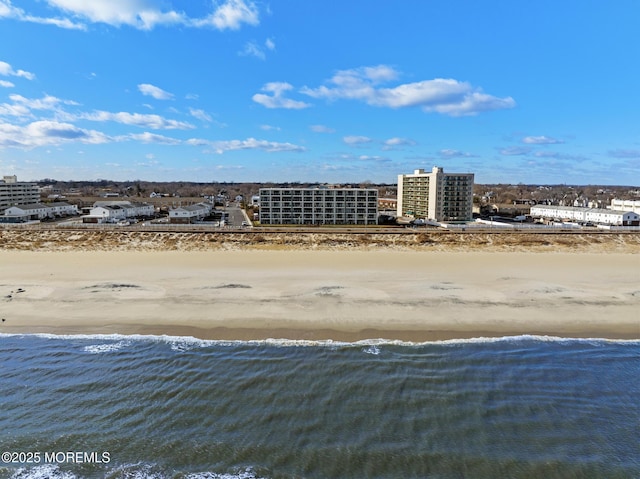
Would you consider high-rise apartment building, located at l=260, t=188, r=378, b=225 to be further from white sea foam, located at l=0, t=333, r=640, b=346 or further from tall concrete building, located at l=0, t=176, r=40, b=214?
tall concrete building, located at l=0, t=176, r=40, b=214

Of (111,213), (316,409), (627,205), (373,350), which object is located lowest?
(316,409)

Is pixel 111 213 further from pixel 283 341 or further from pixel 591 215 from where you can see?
pixel 591 215

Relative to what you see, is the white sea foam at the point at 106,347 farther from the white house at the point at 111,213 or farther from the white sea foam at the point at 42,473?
the white house at the point at 111,213

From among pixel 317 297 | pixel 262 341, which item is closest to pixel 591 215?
pixel 317 297

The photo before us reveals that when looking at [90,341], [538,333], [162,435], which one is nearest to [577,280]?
[538,333]

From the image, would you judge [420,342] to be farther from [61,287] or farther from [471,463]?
[61,287]

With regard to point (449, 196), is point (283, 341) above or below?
below

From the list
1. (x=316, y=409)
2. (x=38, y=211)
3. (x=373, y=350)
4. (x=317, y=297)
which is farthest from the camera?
(x=38, y=211)
